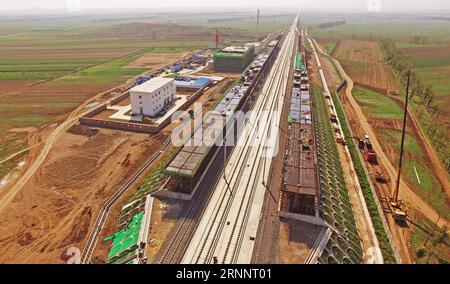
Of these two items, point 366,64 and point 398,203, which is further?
point 366,64

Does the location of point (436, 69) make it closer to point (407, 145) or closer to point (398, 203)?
point (407, 145)

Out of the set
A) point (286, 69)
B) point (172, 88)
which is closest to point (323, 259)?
point (172, 88)

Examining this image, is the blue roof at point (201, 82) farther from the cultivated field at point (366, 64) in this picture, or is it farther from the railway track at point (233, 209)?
the cultivated field at point (366, 64)

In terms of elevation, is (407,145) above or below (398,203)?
above

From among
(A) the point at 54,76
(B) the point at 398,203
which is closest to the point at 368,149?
(B) the point at 398,203

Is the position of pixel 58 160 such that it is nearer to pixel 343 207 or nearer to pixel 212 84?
pixel 343 207

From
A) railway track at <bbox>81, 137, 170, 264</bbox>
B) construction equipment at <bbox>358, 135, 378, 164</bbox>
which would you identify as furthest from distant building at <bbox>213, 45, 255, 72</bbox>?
railway track at <bbox>81, 137, 170, 264</bbox>
